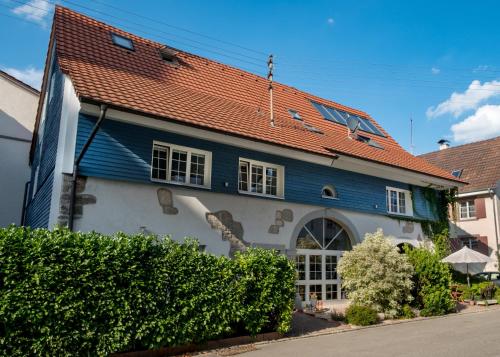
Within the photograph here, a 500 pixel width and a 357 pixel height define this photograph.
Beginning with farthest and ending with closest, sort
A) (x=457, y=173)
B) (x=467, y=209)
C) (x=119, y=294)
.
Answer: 1. (x=457, y=173)
2. (x=467, y=209)
3. (x=119, y=294)

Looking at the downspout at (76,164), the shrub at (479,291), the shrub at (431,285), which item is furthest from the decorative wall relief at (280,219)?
the shrub at (479,291)

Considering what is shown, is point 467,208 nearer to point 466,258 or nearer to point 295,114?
point 466,258

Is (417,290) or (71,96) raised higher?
(71,96)

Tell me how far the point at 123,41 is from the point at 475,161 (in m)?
25.8

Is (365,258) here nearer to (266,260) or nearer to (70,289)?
(266,260)

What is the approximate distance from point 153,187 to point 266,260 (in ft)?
11.7

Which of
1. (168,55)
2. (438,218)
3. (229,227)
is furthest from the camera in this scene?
(438,218)

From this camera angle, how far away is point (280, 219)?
46.1ft

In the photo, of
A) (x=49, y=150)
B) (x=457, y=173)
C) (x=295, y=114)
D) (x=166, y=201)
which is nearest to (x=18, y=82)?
(x=49, y=150)

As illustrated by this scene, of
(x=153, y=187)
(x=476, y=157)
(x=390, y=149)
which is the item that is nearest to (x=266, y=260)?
(x=153, y=187)

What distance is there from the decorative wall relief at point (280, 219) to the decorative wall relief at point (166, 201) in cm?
340

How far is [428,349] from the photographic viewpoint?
28.6 feet

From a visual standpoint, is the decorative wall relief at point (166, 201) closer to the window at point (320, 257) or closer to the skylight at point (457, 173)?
the window at point (320, 257)

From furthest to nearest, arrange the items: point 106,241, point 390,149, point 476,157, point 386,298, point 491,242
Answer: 1. point 476,157
2. point 491,242
3. point 390,149
4. point 386,298
5. point 106,241
